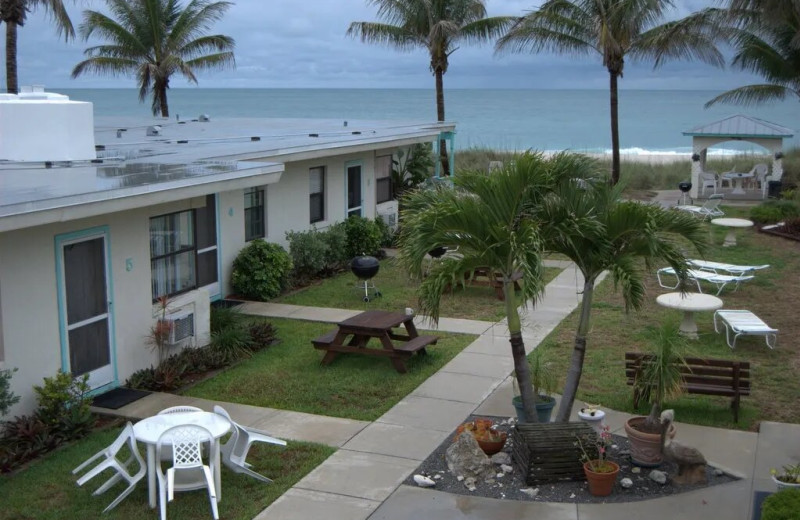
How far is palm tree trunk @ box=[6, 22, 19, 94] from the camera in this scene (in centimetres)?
2344

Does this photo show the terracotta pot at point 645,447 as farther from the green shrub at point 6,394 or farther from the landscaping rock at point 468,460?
the green shrub at point 6,394

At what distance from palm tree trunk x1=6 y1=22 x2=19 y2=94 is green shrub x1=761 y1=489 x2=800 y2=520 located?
863 inches

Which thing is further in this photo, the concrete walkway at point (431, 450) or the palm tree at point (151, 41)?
the palm tree at point (151, 41)

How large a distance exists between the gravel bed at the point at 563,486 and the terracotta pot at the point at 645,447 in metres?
0.07

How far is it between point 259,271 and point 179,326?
3985 millimetres

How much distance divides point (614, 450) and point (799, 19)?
748 inches

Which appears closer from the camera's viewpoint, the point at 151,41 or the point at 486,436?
the point at 486,436

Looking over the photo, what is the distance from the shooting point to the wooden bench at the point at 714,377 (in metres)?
10.2

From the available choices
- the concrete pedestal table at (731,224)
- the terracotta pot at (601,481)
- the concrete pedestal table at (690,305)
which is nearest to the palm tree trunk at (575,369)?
the terracotta pot at (601,481)

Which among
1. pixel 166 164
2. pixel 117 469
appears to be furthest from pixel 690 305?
pixel 117 469

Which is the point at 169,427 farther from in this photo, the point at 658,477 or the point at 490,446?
the point at 658,477

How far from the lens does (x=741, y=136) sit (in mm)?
29219

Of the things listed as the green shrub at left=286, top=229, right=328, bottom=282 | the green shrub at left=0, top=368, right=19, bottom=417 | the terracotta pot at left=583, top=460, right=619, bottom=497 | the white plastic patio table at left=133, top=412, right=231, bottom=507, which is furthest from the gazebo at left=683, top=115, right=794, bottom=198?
the green shrub at left=0, top=368, right=19, bottom=417

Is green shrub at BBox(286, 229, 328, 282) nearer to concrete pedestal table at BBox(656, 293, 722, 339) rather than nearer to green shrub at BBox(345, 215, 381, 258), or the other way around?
green shrub at BBox(345, 215, 381, 258)
